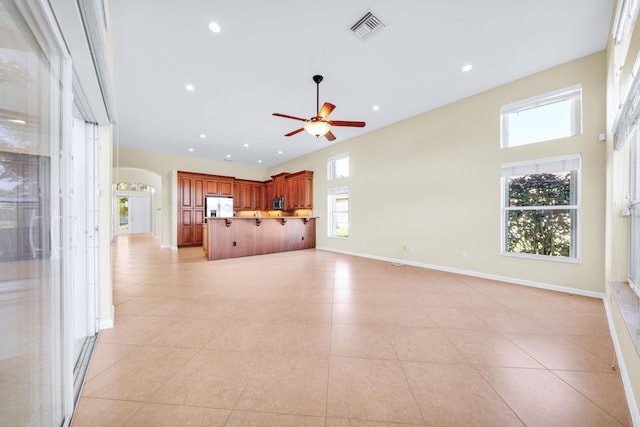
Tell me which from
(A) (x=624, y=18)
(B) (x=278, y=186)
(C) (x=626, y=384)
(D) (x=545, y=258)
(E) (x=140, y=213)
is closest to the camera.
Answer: (C) (x=626, y=384)

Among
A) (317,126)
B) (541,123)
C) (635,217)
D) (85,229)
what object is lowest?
(85,229)

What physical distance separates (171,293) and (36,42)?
298 cm

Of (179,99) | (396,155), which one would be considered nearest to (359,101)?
(396,155)

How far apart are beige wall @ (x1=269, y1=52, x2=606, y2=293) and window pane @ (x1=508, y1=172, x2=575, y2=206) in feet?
0.67

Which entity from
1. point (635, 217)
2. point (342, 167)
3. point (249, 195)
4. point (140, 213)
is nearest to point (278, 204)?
point (249, 195)

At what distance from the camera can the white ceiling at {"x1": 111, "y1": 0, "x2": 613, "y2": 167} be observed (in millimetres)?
2385

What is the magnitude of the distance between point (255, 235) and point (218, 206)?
3.04 metres

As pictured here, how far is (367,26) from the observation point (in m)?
2.56

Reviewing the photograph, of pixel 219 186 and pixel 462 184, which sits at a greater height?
pixel 219 186

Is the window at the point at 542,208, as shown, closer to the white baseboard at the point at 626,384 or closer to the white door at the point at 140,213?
the white baseboard at the point at 626,384

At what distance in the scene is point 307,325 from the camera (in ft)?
7.44

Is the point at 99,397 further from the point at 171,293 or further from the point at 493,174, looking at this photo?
the point at 493,174

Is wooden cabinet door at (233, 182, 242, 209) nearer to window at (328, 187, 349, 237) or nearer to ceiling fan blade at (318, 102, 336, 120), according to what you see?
window at (328, 187, 349, 237)

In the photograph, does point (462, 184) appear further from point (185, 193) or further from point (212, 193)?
point (185, 193)
